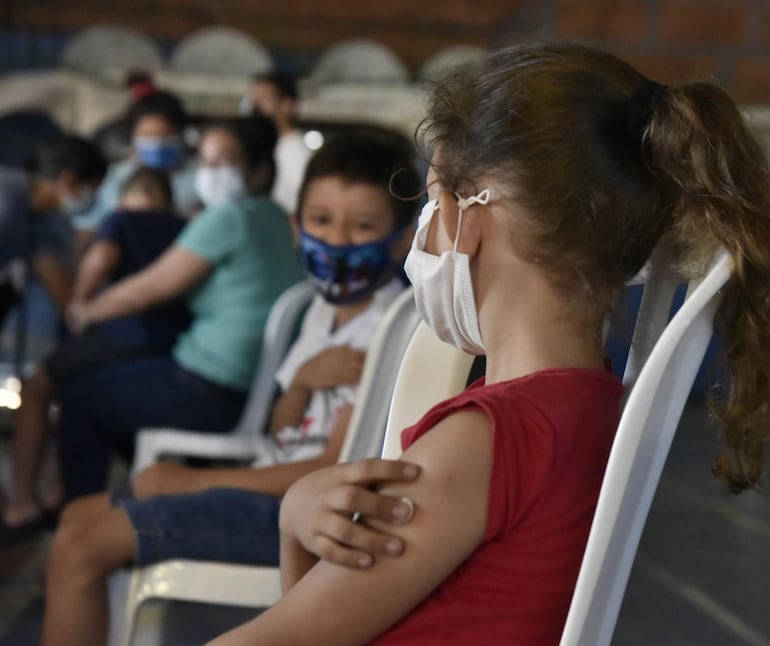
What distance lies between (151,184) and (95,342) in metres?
0.87

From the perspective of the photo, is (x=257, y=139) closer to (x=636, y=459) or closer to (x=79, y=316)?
(x=79, y=316)

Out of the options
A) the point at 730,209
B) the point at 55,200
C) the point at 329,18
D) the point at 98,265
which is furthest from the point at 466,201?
the point at 329,18

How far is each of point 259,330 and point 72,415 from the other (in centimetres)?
49

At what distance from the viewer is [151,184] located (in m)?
3.58

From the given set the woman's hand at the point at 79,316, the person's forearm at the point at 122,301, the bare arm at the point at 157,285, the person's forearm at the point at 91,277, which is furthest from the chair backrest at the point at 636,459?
the person's forearm at the point at 91,277

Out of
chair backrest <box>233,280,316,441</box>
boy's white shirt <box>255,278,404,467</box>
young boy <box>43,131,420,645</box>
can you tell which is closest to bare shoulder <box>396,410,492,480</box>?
young boy <box>43,131,420,645</box>

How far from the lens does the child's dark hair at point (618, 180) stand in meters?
0.93

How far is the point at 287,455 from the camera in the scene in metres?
1.88

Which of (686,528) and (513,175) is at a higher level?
(513,175)

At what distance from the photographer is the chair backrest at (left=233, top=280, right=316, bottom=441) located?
89.9 inches

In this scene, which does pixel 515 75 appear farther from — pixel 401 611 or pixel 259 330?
pixel 259 330

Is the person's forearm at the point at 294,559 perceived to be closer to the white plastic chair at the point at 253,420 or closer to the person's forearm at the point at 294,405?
the person's forearm at the point at 294,405

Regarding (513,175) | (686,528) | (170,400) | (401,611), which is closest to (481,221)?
(513,175)

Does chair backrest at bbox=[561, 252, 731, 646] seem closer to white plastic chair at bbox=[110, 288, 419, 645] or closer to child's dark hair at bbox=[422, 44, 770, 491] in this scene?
child's dark hair at bbox=[422, 44, 770, 491]
